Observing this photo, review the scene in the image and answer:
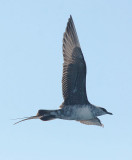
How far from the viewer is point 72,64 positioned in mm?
14344

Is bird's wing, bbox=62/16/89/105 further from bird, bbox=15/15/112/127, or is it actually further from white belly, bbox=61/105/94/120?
white belly, bbox=61/105/94/120

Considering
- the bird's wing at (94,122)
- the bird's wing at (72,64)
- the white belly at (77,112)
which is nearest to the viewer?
the bird's wing at (72,64)

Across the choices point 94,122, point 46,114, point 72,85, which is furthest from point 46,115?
point 94,122

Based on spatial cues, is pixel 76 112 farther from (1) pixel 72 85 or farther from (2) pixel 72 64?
(2) pixel 72 64

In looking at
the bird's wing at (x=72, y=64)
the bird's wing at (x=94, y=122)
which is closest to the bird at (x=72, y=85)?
the bird's wing at (x=72, y=64)

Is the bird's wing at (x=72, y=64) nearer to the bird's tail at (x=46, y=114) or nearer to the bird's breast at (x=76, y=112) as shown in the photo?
the bird's breast at (x=76, y=112)

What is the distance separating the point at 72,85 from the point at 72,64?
77 centimetres

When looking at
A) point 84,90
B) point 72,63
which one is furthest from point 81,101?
point 72,63

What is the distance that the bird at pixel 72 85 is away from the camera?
46.9ft

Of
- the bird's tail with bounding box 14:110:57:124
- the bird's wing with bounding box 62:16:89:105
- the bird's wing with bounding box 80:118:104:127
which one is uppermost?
the bird's wing with bounding box 62:16:89:105

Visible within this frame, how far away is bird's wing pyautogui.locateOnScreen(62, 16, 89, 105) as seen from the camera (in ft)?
46.8

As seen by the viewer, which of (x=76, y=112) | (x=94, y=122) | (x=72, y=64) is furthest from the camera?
(x=94, y=122)

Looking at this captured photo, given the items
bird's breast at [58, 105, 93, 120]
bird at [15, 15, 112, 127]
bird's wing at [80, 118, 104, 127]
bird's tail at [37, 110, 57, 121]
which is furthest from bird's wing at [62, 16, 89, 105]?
bird's wing at [80, 118, 104, 127]

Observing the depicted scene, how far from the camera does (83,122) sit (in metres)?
16.5
